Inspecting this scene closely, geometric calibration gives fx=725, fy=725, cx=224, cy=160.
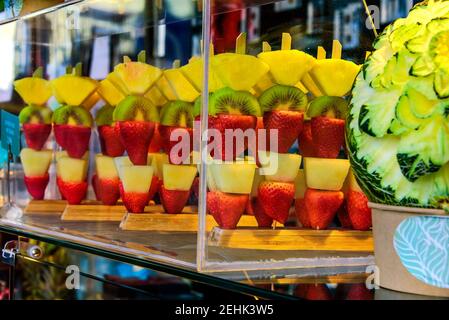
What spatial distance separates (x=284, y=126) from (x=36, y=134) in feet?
2.71

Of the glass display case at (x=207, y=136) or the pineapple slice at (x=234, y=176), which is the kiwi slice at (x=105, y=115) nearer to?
the glass display case at (x=207, y=136)

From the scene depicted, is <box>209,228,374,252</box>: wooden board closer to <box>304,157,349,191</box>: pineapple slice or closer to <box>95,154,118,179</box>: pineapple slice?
<box>304,157,349,191</box>: pineapple slice

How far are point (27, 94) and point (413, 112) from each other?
45.3 inches

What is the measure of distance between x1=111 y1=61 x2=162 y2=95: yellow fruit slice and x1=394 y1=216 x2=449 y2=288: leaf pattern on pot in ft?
2.30

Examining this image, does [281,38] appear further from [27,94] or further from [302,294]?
[27,94]

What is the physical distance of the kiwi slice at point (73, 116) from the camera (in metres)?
1.56

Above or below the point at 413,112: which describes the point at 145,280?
below

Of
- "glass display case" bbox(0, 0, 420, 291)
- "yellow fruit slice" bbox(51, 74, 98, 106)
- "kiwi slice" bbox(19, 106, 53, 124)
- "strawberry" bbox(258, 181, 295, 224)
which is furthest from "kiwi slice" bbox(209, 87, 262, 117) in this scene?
"kiwi slice" bbox(19, 106, 53, 124)

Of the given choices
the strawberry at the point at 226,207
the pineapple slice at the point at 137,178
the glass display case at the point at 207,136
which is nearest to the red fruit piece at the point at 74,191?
the glass display case at the point at 207,136

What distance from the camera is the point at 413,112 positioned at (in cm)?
74

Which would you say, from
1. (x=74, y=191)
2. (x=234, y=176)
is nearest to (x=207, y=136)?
(x=234, y=176)
